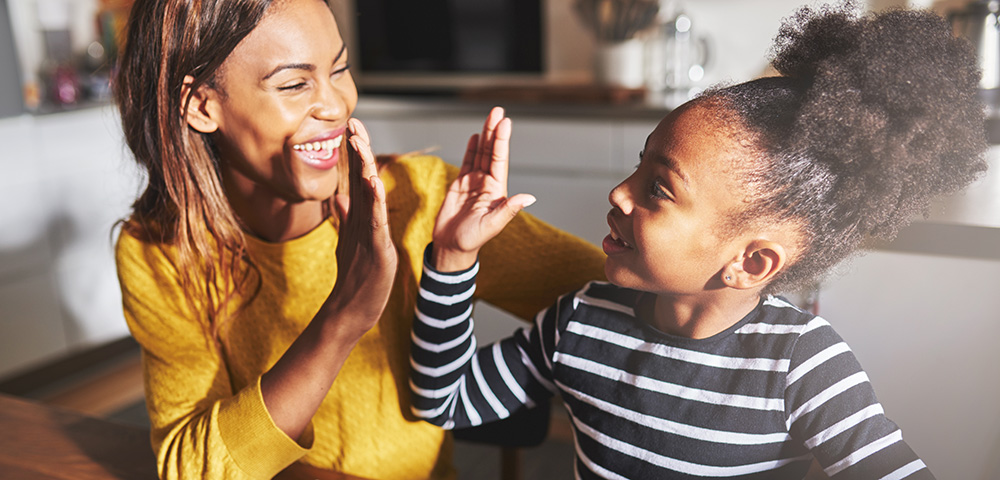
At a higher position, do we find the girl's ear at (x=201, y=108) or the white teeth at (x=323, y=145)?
the girl's ear at (x=201, y=108)

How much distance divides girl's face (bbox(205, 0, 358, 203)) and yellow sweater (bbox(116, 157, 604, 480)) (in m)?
0.10

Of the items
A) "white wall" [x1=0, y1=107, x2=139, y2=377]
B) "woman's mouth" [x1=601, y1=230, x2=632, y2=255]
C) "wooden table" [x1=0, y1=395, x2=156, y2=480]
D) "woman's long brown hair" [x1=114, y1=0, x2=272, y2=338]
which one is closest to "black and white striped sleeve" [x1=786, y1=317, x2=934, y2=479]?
"woman's mouth" [x1=601, y1=230, x2=632, y2=255]

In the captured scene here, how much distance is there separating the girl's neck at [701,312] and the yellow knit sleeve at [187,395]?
1.10 ft

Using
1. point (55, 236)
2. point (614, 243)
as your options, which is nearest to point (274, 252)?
point (614, 243)

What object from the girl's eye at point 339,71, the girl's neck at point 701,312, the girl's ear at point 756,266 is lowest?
the girl's neck at point 701,312

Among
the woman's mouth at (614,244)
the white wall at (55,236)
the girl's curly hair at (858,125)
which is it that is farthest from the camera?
the white wall at (55,236)

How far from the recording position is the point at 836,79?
0.43 metres

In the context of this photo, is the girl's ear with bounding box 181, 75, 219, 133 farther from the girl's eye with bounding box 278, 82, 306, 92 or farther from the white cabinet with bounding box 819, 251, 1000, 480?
the white cabinet with bounding box 819, 251, 1000, 480

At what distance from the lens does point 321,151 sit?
25.7 inches

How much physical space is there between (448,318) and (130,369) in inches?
84.7

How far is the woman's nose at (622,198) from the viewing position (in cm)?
50

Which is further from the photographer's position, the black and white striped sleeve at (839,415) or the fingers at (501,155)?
the fingers at (501,155)

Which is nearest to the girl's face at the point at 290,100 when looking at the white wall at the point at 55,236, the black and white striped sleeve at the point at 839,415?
the black and white striped sleeve at the point at 839,415

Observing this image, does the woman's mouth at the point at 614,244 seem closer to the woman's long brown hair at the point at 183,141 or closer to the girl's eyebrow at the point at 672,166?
the girl's eyebrow at the point at 672,166
